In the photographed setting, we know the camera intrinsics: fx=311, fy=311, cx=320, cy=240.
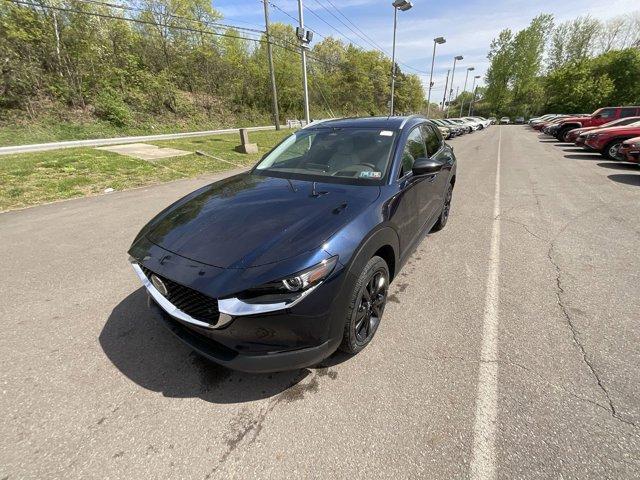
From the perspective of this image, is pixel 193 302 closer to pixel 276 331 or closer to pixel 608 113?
pixel 276 331

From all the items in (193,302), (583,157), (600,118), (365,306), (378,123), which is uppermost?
(378,123)

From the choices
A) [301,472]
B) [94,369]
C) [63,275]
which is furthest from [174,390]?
[63,275]

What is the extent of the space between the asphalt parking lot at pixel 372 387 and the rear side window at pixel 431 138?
1418 mm

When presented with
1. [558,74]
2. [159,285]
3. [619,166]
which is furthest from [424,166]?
[558,74]

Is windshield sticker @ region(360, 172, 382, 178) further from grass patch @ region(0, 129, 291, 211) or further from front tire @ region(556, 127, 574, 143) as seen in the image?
front tire @ region(556, 127, 574, 143)

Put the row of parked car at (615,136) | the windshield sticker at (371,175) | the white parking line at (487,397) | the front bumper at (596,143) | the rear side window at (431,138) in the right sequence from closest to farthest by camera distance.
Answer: the white parking line at (487,397) → the windshield sticker at (371,175) → the rear side window at (431,138) → the row of parked car at (615,136) → the front bumper at (596,143)

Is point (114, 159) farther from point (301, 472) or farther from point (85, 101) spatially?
point (85, 101)

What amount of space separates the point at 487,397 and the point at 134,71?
94.7 feet

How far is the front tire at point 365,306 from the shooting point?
81.8 inches

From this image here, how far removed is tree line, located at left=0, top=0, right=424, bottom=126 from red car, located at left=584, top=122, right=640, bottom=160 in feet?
47.4

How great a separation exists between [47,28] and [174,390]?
2620 cm

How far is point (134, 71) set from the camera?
2288cm

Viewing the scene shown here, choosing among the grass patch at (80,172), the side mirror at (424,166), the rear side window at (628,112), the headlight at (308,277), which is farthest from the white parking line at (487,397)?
the rear side window at (628,112)

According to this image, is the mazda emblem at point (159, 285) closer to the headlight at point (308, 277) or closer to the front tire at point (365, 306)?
the headlight at point (308, 277)
